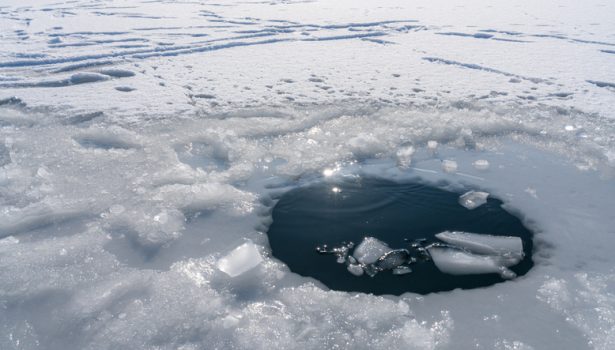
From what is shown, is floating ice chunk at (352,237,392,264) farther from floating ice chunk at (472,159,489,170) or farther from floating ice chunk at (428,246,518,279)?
floating ice chunk at (472,159,489,170)

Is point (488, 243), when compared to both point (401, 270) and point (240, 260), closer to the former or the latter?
point (401, 270)

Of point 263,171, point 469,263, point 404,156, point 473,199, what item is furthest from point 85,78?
point 469,263

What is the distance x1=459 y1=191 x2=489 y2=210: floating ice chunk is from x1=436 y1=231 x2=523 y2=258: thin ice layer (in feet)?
1.09

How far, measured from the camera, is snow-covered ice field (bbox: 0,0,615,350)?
1788 millimetres

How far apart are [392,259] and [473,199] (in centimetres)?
80

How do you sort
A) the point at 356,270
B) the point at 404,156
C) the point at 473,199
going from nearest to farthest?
the point at 356,270 < the point at 473,199 < the point at 404,156

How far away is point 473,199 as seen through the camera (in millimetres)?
2645

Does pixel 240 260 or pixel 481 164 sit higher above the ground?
pixel 481 164

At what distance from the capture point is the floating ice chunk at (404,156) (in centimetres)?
308

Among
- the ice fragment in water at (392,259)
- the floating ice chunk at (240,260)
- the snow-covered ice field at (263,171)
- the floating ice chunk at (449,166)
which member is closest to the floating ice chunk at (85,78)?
the snow-covered ice field at (263,171)

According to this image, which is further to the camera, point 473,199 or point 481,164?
point 481,164

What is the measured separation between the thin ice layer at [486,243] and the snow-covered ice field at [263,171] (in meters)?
0.12

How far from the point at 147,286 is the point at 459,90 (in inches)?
144

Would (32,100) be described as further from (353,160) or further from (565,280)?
(565,280)
